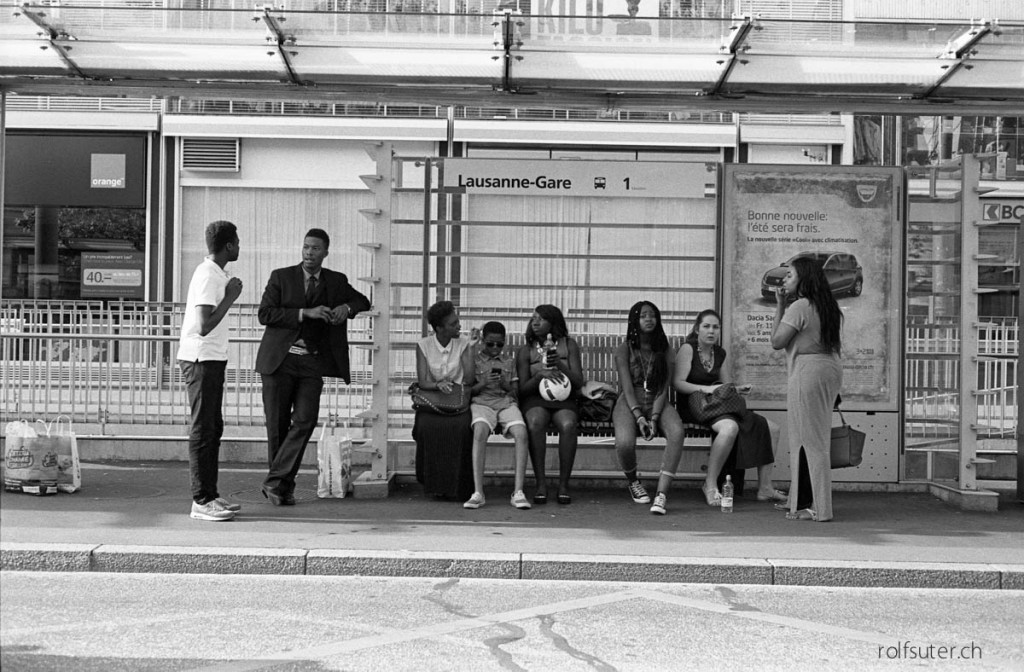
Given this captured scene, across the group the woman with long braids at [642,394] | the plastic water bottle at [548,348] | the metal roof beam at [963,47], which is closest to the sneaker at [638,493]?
the woman with long braids at [642,394]

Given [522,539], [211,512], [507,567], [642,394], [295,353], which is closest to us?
[507,567]

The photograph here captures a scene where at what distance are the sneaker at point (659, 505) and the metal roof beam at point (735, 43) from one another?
297cm

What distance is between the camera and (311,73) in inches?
342

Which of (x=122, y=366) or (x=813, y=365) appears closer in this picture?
Answer: (x=813, y=365)

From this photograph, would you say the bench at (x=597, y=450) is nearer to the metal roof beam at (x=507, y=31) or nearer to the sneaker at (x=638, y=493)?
the sneaker at (x=638, y=493)

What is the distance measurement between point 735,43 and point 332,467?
4.19 meters

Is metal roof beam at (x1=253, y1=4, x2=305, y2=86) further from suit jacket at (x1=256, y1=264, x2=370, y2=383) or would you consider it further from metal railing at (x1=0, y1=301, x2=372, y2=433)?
metal railing at (x1=0, y1=301, x2=372, y2=433)

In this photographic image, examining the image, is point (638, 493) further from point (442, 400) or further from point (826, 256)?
point (826, 256)

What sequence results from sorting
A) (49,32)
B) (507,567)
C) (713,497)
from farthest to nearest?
(713,497) → (49,32) → (507,567)

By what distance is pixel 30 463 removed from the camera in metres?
8.95

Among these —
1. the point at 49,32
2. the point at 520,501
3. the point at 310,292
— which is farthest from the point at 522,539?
the point at 49,32

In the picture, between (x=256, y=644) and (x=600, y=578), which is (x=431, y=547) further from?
(x=256, y=644)

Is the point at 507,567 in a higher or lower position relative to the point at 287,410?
lower

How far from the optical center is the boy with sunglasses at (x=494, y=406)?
8.98m
